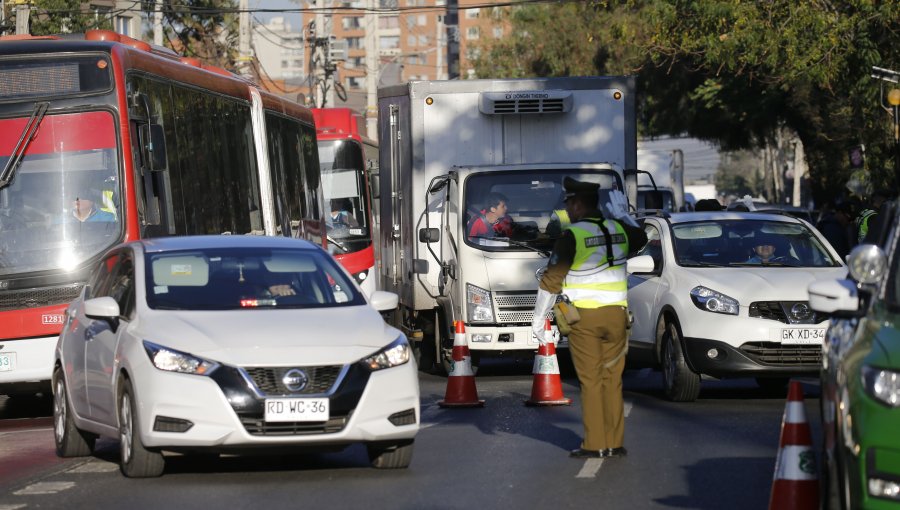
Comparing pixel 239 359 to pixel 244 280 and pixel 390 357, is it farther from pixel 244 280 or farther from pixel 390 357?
pixel 244 280

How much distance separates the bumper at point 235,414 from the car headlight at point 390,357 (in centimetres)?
8

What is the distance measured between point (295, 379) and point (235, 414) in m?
0.41

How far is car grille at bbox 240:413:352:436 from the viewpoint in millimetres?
9711

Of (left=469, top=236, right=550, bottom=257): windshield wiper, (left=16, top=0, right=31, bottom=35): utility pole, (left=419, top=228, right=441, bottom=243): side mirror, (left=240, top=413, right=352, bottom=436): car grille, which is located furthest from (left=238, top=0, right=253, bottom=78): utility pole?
(left=240, top=413, right=352, bottom=436): car grille

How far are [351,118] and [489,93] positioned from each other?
9.38 metres

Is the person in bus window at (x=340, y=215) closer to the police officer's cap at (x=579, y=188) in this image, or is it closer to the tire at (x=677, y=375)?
the tire at (x=677, y=375)

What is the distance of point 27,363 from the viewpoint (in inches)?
559

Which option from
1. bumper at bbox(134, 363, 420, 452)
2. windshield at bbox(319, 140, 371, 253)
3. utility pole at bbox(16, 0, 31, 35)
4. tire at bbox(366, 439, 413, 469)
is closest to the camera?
bumper at bbox(134, 363, 420, 452)

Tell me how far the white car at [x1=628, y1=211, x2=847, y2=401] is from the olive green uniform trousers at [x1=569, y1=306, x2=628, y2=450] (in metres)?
3.47

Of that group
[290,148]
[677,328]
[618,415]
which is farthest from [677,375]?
[290,148]

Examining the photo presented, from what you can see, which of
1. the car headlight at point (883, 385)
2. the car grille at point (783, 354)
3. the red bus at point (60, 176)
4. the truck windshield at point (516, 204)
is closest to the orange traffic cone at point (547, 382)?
the car grille at point (783, 354)

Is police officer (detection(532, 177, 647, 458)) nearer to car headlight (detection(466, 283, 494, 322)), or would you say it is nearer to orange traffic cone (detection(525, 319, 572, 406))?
orange traffic cone (detection(525, 319, 572, 406))

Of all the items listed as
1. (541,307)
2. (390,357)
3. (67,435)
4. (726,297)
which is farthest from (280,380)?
(726,297)

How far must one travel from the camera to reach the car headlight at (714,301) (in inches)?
565
